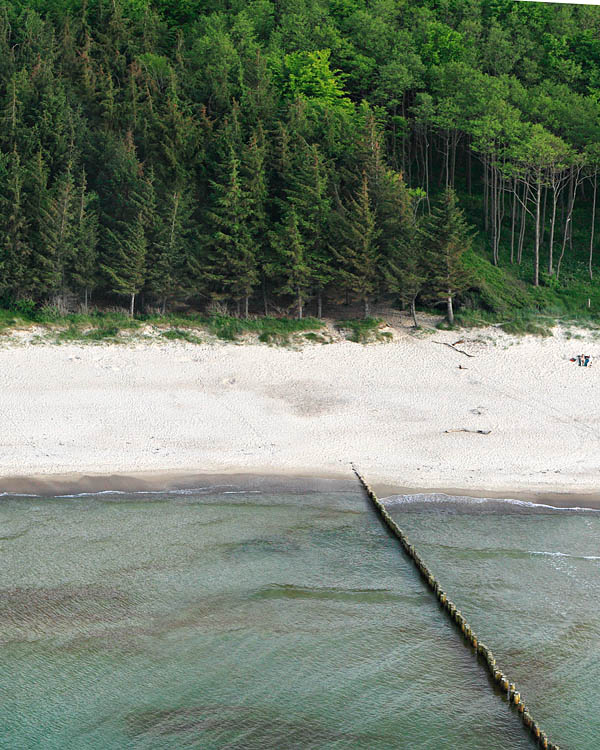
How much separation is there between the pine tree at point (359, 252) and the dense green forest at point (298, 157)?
7cm

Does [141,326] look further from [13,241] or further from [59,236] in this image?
[13,241]

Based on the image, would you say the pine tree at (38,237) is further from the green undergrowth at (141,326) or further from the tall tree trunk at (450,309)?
the tall tree trunk at (450,309)

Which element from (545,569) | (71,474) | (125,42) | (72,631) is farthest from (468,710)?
(125,42)

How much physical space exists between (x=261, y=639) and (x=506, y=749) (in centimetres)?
386

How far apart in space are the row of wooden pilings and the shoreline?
125cm

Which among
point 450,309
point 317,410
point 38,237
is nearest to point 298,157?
point 450,309

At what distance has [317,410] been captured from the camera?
22125 mm

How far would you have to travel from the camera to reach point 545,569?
14.8 meters

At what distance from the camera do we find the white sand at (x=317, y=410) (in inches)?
750

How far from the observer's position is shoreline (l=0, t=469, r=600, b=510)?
696 inches

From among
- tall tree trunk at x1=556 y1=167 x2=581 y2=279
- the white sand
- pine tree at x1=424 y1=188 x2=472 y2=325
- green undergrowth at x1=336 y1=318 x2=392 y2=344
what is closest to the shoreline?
the white sand

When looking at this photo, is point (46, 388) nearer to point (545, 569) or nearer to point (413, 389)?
point (413, 389)

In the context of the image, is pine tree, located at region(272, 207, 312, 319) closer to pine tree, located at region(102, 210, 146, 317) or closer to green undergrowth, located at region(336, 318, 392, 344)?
green undergrowth, located at region(336, 318, 392, 344)

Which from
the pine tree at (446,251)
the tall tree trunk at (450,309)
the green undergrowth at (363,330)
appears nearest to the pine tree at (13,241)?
the green undergrowth at (363,330)
